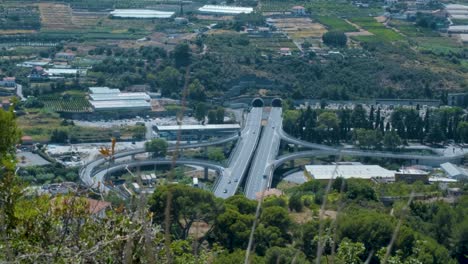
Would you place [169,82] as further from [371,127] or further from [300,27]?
[300,27]

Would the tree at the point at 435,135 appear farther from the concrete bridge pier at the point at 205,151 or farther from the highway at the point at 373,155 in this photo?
the concrete bridge pier at the point at 205,151

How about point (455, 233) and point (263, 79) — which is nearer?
point (455, 233)

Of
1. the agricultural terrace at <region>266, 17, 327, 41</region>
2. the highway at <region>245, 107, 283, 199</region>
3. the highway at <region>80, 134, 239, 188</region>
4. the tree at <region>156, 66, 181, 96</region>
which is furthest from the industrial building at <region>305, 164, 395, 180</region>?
the agricultural terrace at <region>266, 17, 327, 41</region>

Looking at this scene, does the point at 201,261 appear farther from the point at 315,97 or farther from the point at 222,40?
the point at 222,40

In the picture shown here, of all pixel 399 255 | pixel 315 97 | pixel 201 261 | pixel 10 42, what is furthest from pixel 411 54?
pixel 201 261

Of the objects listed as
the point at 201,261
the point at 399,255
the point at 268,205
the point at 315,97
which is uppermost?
the point at 201,261

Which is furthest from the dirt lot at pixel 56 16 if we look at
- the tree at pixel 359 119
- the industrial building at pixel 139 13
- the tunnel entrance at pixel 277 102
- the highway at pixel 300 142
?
the tree at pixel 359 119

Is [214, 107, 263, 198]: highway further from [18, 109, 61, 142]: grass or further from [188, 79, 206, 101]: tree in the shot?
[18, 109, 61, 142]: grass
